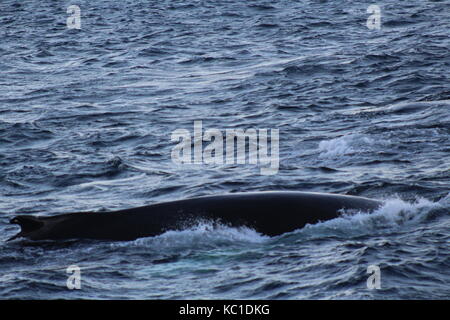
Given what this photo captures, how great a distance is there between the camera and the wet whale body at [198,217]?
1482 cm

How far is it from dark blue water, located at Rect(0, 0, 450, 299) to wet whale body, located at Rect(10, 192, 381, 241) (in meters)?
0.16

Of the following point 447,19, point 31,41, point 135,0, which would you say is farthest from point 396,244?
point 135,0

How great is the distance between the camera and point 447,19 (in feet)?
134

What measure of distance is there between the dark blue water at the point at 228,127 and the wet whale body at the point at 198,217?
16 centimetres

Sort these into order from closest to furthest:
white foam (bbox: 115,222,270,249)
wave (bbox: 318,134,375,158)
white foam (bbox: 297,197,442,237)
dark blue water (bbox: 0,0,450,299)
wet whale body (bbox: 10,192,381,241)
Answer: dark blue water (bbox: 0,0,450,299), white foam (bbox: 115,222,270,249), wet whale body (bbox: 10,192,381,241), white foam (bbox: 297,197,442,237), wave (bbox: 318,134,375,158)

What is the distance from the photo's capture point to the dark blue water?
545 inches

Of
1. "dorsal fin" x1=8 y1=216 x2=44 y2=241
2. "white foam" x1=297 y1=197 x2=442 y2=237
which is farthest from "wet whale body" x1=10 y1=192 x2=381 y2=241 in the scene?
"white foam" x1=297 y1=197 x2=442 y2=237

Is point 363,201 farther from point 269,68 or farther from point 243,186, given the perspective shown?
point 269,68

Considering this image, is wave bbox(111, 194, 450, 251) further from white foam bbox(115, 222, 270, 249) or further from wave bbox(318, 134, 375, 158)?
wave bbox(318, 134, 375, 158)

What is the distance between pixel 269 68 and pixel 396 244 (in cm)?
2042

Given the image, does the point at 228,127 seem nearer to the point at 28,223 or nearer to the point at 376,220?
the point at 376,220

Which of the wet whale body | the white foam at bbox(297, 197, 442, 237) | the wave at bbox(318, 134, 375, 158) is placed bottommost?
the wave at bbox(318, 134, 375, 158)

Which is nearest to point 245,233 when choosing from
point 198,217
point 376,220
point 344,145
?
point 198,217
